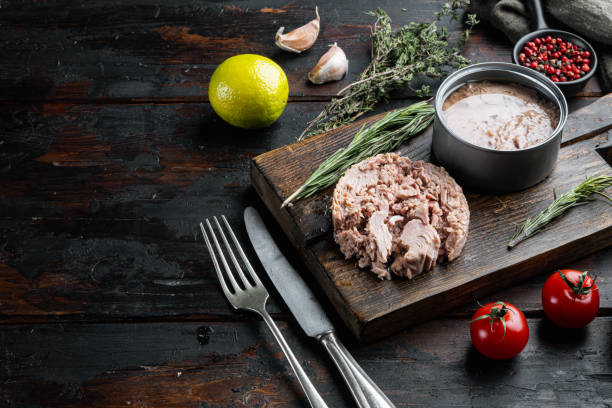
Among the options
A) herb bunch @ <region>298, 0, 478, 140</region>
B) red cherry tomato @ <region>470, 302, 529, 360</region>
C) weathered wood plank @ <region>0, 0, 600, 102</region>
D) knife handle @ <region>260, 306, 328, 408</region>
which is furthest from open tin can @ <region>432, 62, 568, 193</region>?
knife handle @ <region>260, 306, 328, 408</region>

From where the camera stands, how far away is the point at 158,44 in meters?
3.26

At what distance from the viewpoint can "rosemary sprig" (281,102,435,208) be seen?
238 cm

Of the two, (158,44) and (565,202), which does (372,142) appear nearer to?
(565,202)

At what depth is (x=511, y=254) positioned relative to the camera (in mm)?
2189

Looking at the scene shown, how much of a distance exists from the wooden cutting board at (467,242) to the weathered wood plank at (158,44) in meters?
0.57

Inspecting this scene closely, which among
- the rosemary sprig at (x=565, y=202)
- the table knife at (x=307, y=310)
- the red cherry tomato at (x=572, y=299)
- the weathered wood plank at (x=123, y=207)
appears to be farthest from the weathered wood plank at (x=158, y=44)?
the red cherry tomato at (x=572, y=299)

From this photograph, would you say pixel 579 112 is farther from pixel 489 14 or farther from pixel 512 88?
pixel 489 14

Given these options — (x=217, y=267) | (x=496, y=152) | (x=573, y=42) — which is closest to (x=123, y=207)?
(x=217, y=267)

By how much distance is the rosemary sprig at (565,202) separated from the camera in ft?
7.32

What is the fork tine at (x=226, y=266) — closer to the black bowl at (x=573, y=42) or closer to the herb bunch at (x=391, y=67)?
the herb bunch at (x=391, y=67)

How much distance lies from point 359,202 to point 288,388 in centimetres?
72

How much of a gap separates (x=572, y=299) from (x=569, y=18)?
5.34 ft

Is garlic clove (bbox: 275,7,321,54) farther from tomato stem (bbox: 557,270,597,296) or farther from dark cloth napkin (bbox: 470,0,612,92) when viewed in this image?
tomato stem (bbox: 557,270,597,296)

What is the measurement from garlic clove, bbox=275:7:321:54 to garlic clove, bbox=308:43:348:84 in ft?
0.59
